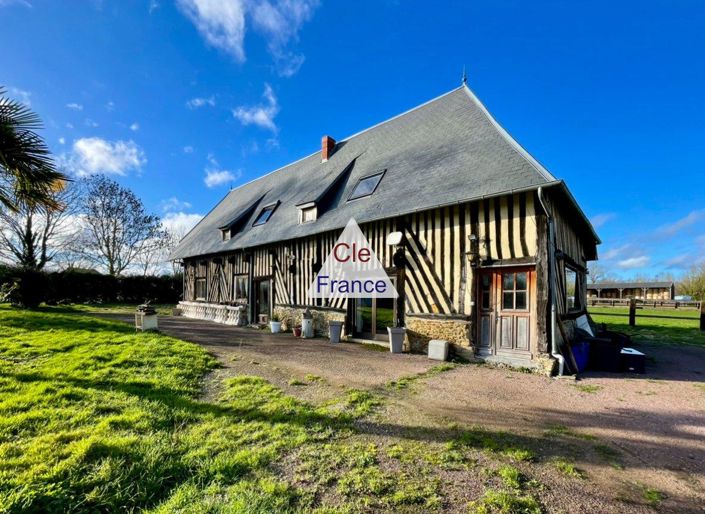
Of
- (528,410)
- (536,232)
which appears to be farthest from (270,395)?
(536,232)

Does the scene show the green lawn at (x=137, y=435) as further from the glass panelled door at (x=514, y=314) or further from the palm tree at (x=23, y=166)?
the glass panelled door at (x=514, y=314)

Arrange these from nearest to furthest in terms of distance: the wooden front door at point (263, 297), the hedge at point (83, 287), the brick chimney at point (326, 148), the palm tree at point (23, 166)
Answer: the palm tree at point (23, 166) < the wooden front door at point (263, 297) < the hedge at point (83, 287) < the brick chimney at point (326, 148)

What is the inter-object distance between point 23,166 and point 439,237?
7603mm

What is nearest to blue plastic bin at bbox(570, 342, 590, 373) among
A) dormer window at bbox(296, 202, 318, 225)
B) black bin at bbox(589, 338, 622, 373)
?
black bin at bbox(589, 338, 622, 373)

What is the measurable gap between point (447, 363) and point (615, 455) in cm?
340

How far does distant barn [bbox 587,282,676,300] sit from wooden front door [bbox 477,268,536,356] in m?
40.7

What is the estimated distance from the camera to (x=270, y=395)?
416 centimetres

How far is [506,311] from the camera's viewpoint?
6.32 meters

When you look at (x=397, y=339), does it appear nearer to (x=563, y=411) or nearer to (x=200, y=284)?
(x=563, y=411)

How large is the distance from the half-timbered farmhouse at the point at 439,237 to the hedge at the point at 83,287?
21.9 feet

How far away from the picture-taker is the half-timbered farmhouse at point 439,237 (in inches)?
238

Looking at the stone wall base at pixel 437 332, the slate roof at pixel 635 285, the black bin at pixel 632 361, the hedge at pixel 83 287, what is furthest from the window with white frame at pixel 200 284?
the slate roof at pixel 635 285

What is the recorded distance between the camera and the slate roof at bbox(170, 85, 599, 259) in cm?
654

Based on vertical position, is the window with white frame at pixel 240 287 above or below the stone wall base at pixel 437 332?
above
